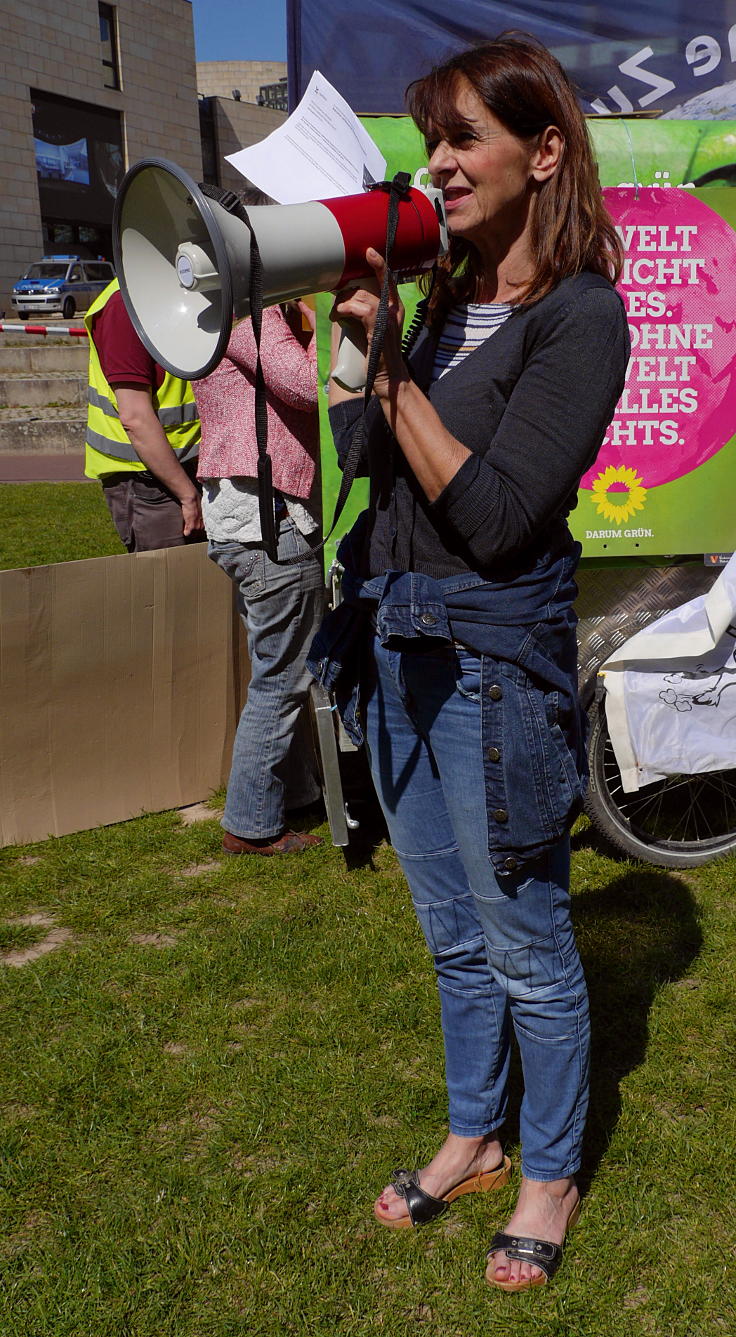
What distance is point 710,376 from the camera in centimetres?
313

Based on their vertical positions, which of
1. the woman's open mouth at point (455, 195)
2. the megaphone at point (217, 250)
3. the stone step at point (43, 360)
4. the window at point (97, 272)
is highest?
the window at point (97, 272)

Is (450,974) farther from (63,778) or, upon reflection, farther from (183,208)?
(63,778)

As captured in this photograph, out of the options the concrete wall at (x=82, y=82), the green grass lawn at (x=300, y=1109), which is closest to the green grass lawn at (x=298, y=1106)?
the green grass lawn at (x=300, y=1109)

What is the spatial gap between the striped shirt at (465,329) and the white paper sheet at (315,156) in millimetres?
314

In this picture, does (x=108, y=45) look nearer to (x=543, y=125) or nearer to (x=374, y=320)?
(x=543, y=125)

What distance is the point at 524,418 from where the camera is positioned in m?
1.59

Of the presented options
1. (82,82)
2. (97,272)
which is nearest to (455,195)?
(97,272)

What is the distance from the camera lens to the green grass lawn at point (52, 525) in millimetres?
8266

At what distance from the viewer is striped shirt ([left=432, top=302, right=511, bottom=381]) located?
1718 mm

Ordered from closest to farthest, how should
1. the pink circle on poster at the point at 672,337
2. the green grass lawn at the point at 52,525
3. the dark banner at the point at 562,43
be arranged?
the pink circle on poster at the point at 672,337
the dark banner at the point at 562,43
the green grass lawn at the point at 52,525

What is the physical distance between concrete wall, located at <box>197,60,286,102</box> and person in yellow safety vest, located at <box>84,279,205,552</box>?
64.9m

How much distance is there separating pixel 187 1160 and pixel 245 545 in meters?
1.71

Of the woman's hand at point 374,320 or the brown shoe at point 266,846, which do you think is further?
the brown shoe at point 266,846

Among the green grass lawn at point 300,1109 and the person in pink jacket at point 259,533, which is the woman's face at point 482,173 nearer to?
the person in pink jacket at point 259,533
